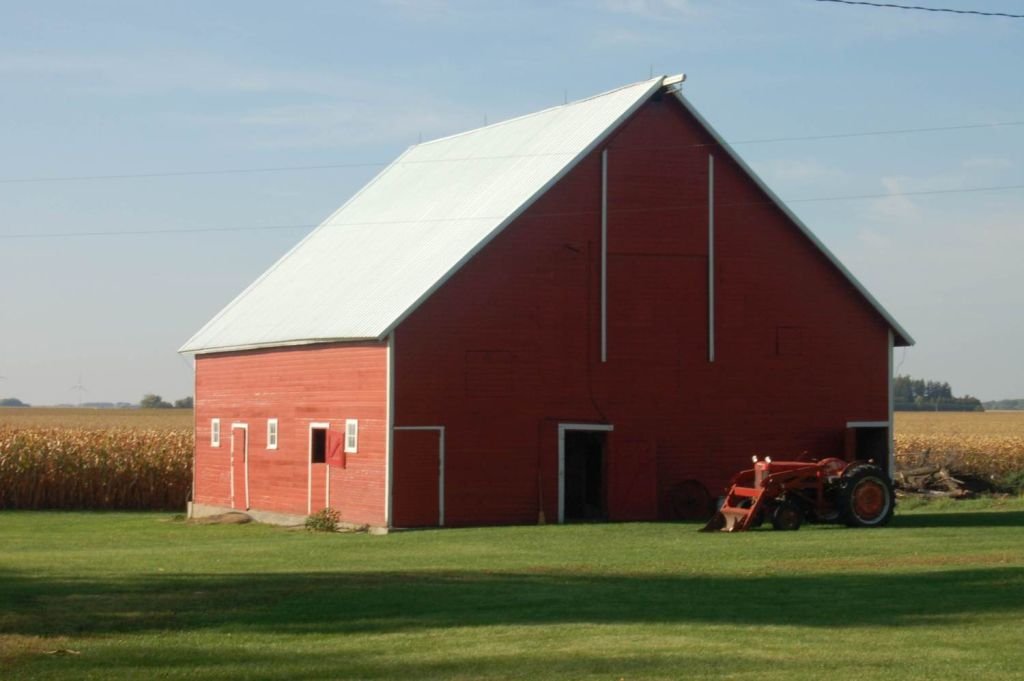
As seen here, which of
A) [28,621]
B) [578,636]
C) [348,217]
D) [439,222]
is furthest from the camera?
[348,217]

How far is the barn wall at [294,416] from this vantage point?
3250 cm

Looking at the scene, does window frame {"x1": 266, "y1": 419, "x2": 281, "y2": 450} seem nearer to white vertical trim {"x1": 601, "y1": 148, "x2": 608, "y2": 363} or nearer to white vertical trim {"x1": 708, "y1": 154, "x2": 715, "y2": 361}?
white vertical trim {"x1": 601, "y1": 148, "x2": 608, "y2": 363}

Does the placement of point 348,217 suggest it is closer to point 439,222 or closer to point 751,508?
point 439,222

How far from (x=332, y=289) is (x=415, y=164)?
7489mm

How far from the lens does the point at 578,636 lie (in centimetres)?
1591

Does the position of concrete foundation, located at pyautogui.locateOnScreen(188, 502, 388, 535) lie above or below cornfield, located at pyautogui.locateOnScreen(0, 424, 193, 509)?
below

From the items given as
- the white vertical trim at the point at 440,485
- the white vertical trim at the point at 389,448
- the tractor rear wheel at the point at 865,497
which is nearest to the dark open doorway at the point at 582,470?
the white vertical trim at the point at 440,485

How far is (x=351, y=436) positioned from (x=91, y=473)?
52.7ft

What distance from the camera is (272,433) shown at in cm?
3803

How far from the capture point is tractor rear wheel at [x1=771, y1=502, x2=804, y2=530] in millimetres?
29969

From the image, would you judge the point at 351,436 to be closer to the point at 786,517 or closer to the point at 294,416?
the point at 294,416

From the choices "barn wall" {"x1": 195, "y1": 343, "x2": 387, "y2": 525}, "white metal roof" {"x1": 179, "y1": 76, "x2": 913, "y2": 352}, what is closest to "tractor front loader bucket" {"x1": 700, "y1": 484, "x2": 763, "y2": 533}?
"barn wall" {"x1": 195, "y1": 343, "x2": 387, "y2": 525}

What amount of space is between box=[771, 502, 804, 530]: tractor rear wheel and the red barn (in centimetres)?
450

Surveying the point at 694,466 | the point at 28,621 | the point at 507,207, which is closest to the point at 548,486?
the point at 694,466
